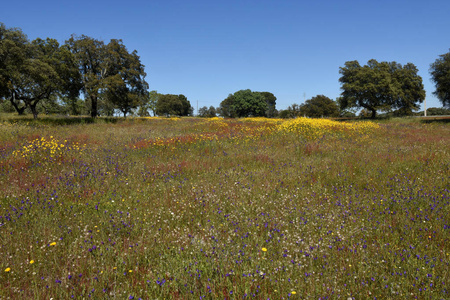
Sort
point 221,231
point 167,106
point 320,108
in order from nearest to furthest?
point 221,231, point 320,108, point 167,106

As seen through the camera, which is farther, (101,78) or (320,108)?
(320,108)

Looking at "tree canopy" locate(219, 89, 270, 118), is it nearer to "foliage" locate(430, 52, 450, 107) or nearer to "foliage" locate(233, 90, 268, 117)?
"foliage" locate(233, 90, 268, 117)

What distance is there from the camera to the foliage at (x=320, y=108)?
99.8 m

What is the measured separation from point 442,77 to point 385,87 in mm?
12066

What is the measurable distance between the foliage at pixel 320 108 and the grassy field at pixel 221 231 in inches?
3970

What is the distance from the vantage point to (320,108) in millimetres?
99750

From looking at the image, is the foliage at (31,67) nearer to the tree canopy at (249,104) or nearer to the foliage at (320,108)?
the tree canopy at (249,104)

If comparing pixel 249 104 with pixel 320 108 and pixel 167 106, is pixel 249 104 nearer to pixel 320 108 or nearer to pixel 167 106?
pixel 320 108

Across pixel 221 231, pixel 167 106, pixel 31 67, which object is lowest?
pixel 221 231

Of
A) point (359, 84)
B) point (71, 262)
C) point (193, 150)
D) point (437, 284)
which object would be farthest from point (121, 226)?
point (359, 84)

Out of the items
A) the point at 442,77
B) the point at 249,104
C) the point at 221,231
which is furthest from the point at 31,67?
the point at 249,104

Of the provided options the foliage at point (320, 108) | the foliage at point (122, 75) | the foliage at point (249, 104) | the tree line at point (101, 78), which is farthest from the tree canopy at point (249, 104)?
the foliage at point (122, 75)

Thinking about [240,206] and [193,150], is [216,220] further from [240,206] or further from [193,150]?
[193,150]

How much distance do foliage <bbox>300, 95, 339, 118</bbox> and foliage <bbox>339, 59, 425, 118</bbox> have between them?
5089cm
